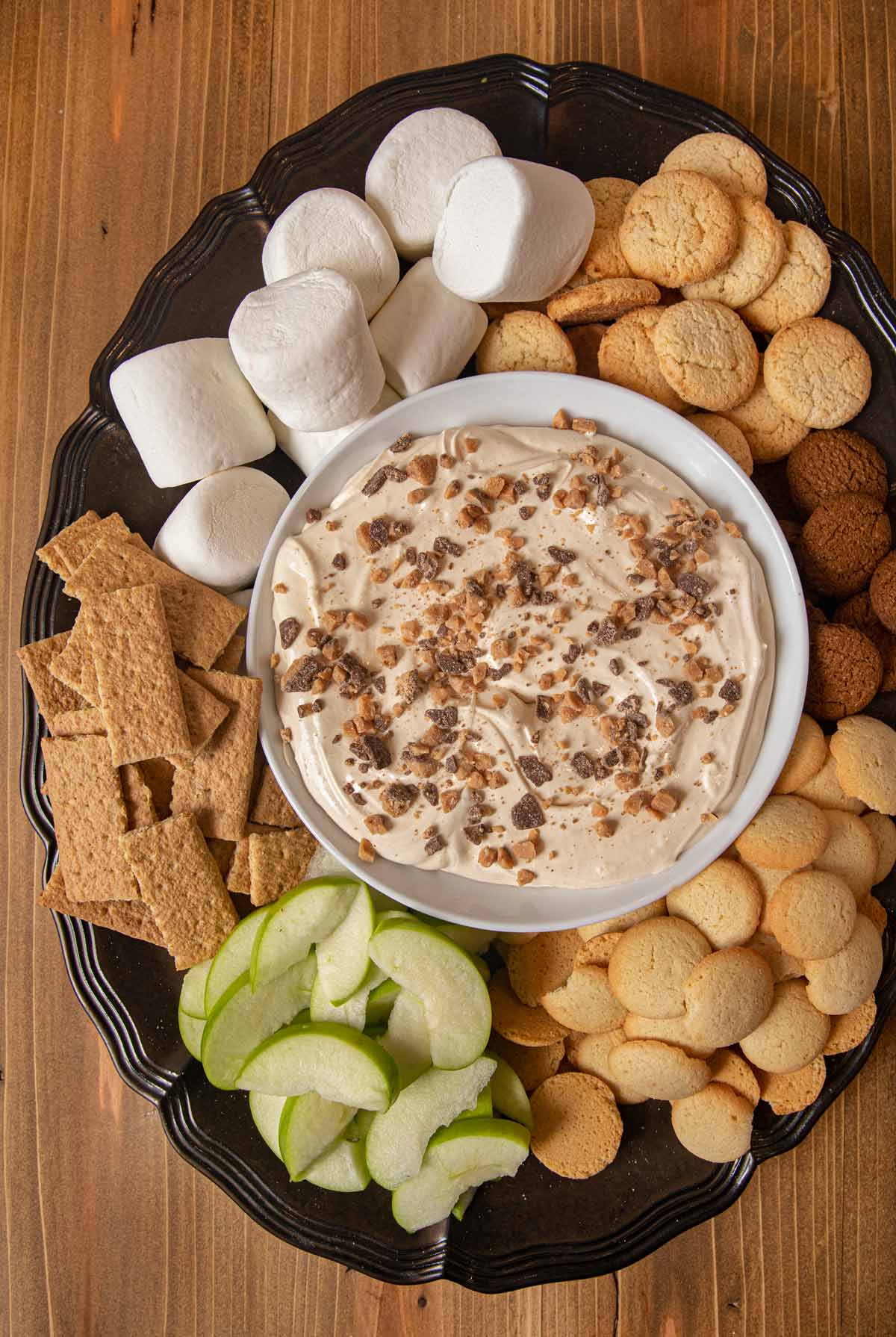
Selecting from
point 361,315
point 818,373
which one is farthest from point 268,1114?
point 818,373

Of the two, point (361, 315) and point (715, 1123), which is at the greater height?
point (361, 315)

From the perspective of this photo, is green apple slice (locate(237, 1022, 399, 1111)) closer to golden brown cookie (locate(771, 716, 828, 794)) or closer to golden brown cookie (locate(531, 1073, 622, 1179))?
golden brown cookie (locate(531, 1073, 622, 1179))

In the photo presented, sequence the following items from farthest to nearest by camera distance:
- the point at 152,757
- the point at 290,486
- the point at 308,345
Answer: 1. the point at 290,486
2. the point at 152,757
3. the point at 308,345

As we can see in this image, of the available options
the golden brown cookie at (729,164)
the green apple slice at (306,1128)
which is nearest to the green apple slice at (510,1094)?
the green apple slice at (306,1128)

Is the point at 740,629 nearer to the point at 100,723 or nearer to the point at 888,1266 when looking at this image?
the point at 100,723

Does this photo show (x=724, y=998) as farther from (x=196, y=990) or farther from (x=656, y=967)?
(x=196, y=990)

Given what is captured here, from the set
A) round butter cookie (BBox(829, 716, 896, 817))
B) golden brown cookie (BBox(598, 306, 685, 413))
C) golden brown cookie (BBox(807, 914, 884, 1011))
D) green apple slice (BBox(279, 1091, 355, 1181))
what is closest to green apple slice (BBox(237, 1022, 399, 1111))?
Result: green apple slice (BBox(279, 1091, 355, 1181))

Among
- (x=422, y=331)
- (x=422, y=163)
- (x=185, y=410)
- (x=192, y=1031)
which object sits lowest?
(x=192, y=1031)
